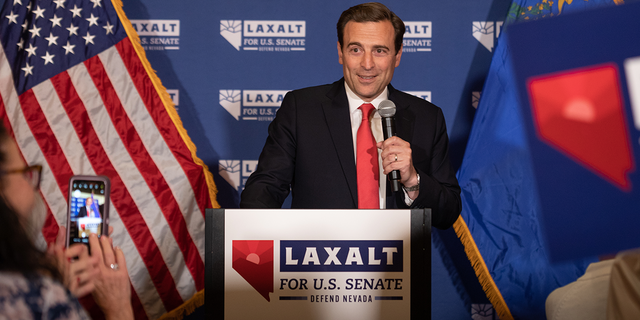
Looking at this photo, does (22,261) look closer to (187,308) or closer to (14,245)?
(14,245)

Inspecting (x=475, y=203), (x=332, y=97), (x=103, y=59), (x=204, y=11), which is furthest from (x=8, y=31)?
A: (x=475, y=203)

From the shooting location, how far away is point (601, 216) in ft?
6.94

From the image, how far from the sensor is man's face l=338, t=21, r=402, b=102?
1.75 metres

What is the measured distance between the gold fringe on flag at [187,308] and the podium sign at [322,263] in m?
1.69

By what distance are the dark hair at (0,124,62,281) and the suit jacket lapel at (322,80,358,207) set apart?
3.88ft

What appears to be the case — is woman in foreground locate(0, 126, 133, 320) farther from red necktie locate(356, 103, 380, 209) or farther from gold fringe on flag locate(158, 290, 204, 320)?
gold fringe on flag locate(158, 290, 204, 320)

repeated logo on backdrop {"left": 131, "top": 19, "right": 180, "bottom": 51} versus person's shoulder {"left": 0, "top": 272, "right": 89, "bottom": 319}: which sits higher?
repeated logo on backdrop {"left": 131, "top": 19, "right": 180, "bottom": 51}

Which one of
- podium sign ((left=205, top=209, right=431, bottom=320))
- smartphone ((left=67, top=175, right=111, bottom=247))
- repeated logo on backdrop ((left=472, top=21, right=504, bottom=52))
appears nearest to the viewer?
podium sign ((left=205, top=209, right=431, bottom=320))

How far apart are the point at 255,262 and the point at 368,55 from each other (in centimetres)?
108

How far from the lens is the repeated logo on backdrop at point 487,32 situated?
2.75 meters

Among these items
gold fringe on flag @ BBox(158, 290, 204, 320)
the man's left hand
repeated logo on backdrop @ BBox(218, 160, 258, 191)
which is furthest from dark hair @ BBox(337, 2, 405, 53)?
gold fringe on flag @ BBox(158, 290, 204, 320)

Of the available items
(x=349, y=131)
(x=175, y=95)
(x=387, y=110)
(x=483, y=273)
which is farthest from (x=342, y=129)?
(x=175, y=95)

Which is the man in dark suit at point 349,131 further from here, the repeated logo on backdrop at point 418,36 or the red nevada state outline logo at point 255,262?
the repeated logo on backdrop at point 418,36

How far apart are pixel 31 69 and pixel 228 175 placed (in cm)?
126
